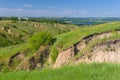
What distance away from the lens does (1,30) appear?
140 m

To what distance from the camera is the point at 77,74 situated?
7.67 meters

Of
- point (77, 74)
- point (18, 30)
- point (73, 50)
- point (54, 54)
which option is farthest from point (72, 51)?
point (18, 30)

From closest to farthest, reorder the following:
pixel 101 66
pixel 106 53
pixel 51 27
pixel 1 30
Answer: pixel 101 66
pixel 106 53
pixel 1 30
pixel 51 27

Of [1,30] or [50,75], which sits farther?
[1,30]

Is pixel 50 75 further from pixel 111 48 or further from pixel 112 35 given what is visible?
pixel 112 35

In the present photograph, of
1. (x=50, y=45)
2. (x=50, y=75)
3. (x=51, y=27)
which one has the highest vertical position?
(x=50, y=75)

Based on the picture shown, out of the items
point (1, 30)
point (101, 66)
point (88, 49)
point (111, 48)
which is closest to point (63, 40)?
point (88, 49)

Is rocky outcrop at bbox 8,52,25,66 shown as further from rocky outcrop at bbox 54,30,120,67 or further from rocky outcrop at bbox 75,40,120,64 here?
rocky outcrop at bbox 75,40,120,64

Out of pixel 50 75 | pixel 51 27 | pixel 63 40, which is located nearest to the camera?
pixel 50 75

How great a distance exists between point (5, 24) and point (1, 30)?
9.91 meters

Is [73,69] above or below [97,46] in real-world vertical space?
above

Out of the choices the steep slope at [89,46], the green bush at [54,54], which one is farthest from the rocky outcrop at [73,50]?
the green bush at [54,54]

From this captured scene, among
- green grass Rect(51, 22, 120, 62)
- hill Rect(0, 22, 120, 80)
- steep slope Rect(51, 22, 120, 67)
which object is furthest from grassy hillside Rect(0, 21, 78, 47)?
steep slope Rect(51, 22, 120, 67)

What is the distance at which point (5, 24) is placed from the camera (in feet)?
490
